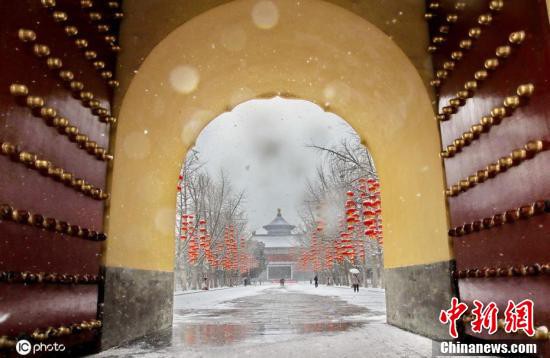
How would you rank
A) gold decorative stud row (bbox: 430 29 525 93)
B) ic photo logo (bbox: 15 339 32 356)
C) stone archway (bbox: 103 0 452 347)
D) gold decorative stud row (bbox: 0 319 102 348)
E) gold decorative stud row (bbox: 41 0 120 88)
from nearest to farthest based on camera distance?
gold decorative stud row (bbox: 0 319 102 348) → ic photo logo (bbox: 15 339 32 356) → gold decorative stud row (bbox: 430 29 525 93) → gold decorative stud row (bbox: 41 0 120 88) → stone archway (bbox: 103 0 452 347)

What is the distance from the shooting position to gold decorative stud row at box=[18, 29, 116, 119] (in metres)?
2.44

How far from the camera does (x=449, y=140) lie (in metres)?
3.52

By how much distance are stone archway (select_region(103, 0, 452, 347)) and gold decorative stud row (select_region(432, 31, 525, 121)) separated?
0.99 ft

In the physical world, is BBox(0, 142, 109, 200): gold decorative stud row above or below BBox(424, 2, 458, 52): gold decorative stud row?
below

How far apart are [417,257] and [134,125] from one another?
319cm

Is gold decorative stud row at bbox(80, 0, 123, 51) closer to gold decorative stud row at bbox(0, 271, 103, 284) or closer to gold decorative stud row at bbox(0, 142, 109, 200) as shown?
gold decorative stud row at bbox(0, 142, 109, 200)

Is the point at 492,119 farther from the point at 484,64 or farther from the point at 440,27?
the point at 440,27

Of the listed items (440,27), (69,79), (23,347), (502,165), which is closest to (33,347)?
(23,347)

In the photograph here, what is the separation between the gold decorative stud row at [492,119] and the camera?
2338 mm

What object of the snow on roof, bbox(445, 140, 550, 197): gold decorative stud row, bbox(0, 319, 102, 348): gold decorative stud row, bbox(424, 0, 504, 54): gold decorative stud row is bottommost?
bbox(0, 319, 102, 348): gold decorative stud row

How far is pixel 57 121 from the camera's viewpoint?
9.05 feet

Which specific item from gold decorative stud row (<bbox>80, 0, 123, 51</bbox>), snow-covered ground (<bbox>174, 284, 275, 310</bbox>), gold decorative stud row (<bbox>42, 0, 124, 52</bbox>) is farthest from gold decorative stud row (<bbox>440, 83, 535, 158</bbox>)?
snow-covered ground (<bbox>174, 284, 275, 310</bbox>)

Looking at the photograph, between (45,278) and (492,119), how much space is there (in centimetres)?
305

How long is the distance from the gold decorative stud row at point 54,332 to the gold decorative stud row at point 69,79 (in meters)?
1.64
